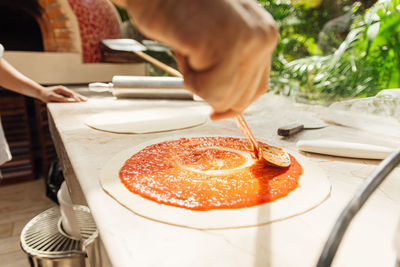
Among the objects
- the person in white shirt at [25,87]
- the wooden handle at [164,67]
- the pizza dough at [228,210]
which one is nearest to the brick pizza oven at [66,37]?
the wooden handle at [164,67]

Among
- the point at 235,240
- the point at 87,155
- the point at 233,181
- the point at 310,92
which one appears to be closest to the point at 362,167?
the point at 233,181

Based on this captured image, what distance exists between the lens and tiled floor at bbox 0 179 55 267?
1.66 meters

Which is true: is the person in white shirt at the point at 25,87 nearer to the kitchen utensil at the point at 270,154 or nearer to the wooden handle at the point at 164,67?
the wooden handle at the point at 164,67

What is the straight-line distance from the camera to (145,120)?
130cm

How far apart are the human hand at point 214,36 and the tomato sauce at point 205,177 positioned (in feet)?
0.88

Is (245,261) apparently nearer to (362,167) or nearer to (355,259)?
(355,259)

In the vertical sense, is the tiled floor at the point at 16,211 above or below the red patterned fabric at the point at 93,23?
below

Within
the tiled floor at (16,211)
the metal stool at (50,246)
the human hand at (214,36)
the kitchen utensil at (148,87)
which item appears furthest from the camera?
the kitchen utensil at (148,87)

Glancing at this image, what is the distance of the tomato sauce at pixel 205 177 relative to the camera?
57cm

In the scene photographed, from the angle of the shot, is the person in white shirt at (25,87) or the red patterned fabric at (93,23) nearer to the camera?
the person in white shirt at (25,87)

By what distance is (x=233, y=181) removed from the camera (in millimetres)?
645

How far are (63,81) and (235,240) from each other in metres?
2.54

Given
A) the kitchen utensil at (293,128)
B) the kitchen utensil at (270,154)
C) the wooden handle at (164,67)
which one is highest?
the wooden handle at (164,67)

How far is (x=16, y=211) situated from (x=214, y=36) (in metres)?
2.51
